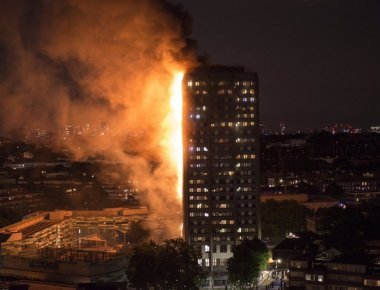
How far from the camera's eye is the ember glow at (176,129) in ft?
103

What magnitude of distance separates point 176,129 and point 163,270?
10.2 meters

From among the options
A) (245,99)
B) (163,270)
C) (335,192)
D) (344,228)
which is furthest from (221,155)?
(335,192)

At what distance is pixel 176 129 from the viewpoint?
108 ft

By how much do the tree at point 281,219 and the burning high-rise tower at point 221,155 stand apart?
155 inches

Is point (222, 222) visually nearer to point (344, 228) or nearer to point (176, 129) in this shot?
point (344, 228)

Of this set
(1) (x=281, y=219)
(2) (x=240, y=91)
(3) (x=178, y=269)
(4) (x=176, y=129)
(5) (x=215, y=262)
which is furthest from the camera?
(1) (x=281, y=219)

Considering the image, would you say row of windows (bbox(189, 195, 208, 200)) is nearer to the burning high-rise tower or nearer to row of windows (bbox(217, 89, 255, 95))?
the burning high-rise tower

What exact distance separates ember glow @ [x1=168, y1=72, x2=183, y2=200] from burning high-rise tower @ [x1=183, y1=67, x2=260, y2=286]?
1.04 m

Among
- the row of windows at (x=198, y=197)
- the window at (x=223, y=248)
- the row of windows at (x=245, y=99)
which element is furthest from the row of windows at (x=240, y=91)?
the window at (x=223, y=248)

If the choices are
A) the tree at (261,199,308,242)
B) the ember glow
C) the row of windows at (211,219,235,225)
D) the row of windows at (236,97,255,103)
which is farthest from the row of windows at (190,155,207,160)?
the tree at (261,199,308,242)

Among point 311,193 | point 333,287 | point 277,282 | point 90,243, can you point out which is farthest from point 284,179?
point 333,287

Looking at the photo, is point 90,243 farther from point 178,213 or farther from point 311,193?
point 311,193

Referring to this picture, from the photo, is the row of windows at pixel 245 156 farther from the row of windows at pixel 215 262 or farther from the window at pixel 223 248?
the row of windows at pixel 215 262

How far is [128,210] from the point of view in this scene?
127ft
